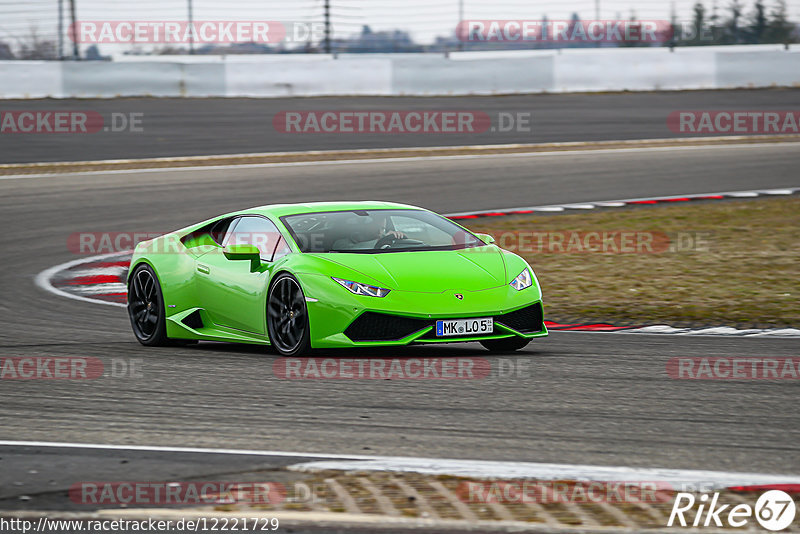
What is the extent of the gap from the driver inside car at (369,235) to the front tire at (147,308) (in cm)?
178

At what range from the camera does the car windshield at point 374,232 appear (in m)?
9.09

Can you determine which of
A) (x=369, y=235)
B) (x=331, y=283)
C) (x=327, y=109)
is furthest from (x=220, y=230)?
(x=327, y=109)

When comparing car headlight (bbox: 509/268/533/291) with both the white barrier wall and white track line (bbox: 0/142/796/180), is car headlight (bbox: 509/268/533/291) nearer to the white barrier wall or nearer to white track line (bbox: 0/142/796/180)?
white track line (bbox: 0/142/796/180)

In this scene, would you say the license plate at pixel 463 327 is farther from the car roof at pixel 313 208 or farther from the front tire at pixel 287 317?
the car roof at pixel 313 208

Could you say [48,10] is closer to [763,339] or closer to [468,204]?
[468,204]

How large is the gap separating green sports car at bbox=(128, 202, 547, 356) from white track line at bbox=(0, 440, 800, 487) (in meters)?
2.78

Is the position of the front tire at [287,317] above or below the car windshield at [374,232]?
below

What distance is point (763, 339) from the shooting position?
9500mm

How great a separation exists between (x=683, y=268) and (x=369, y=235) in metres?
5.31

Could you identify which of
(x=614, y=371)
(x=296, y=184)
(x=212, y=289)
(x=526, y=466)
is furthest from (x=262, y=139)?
(x=526, y=466)

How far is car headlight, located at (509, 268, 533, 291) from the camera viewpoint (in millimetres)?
8797

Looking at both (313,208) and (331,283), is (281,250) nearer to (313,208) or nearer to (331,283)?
(313,208)

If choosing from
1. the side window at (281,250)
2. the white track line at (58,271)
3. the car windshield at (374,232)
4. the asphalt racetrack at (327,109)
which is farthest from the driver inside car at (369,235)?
the asphalt racetrack at (327,109)

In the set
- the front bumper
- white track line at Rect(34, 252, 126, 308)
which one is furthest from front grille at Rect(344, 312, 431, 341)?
white track line at Rect(34, 252, 126, 308)
